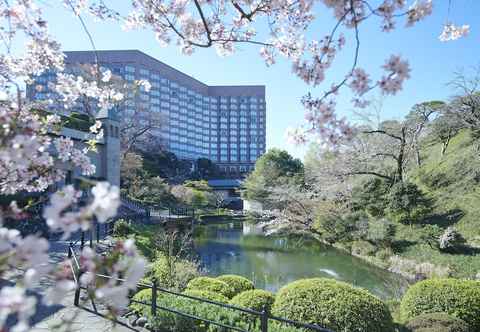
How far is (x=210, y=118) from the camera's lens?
80188mm

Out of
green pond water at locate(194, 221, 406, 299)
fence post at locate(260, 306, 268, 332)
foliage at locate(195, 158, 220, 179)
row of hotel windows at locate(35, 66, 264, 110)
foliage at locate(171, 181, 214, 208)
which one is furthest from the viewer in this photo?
row of hotel windows at locate(35, 66, 264, 110)

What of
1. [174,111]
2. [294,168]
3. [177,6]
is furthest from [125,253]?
[174,111]

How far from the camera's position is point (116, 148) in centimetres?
1928

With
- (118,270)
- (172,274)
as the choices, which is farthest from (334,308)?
(118,270)

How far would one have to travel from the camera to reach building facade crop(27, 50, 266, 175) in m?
67.0

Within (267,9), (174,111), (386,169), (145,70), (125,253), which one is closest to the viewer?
(125,253)

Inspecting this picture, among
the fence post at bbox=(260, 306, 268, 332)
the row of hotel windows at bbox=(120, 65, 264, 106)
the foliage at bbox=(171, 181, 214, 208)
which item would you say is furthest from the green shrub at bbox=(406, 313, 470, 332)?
the row of hotel windows at bbox=(120, 65, 264, 106)

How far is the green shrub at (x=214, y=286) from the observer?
5824 millimetres

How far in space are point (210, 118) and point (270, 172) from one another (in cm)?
5082

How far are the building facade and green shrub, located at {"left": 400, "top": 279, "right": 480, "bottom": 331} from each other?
60.5m

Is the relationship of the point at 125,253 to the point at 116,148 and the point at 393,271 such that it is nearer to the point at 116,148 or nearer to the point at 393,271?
the point at 393,271

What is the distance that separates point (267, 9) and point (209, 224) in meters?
24.3

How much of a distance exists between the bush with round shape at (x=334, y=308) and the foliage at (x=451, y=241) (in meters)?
8.28

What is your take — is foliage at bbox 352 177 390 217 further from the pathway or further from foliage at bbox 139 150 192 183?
foliage at bbox 139 150 192 183
